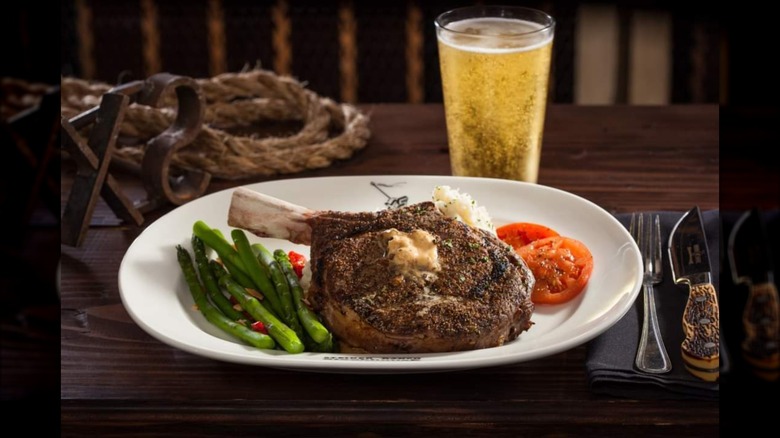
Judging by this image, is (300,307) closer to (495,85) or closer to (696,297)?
(696,297)

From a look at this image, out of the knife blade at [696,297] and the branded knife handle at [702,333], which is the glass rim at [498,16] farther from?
the branded knife handle at [702,333]

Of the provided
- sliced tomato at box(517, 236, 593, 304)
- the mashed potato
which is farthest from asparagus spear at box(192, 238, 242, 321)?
sliced tomato at box(517, 236, 593, 304)

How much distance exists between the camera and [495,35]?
194 centimetres

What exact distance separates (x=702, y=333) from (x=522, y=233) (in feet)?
1.43

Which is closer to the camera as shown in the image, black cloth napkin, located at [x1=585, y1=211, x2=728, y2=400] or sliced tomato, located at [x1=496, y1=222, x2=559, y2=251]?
black cloth napkin, located at [x1=585, y1=211, x2=728, y2=400]

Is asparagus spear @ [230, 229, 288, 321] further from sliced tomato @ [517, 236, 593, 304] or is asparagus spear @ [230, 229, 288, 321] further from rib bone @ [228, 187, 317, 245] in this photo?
sliced tomato @ [517, 236, 593, 304]

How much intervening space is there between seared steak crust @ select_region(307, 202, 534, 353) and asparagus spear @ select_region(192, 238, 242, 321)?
0.49 ft

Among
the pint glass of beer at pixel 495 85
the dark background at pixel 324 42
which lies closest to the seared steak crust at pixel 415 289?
the pint glass of beer at pixel 495 85

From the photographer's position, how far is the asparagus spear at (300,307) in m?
1.40

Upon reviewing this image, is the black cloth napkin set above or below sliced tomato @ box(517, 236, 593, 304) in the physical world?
below

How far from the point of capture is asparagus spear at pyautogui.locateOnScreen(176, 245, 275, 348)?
140 cm
